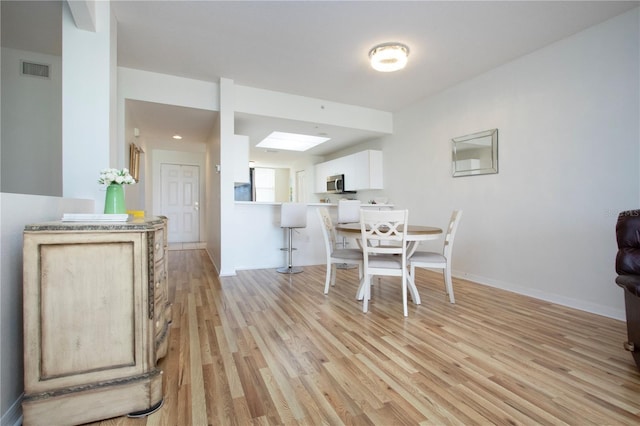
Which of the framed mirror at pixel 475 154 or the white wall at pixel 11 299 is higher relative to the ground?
the framed mirror at pixel 475 154

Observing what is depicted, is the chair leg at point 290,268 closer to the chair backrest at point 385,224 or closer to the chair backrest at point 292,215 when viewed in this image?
the chair backrest at point 292,215

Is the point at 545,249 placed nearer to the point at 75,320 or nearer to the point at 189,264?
the point at 75,320

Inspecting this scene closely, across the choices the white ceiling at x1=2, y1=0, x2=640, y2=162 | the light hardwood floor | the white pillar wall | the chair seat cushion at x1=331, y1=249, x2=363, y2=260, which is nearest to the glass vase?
the white pillar wall

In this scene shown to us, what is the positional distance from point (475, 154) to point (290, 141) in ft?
12.1

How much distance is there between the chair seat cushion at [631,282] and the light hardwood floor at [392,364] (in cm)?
48

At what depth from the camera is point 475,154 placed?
3.78m

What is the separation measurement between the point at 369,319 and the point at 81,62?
9.91 feet

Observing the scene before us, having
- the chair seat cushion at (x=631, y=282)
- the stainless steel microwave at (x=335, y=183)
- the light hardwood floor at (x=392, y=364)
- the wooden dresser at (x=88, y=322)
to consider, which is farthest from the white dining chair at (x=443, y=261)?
the stainless steel microwave at (x=335, y=183)

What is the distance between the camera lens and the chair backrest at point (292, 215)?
416cm

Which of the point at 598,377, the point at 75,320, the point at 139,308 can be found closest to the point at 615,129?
the point at 598,377

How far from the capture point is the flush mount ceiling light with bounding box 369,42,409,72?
3.04 m

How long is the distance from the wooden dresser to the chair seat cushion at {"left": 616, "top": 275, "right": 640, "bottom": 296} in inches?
94.4

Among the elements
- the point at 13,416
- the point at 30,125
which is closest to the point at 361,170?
the point at 30,125

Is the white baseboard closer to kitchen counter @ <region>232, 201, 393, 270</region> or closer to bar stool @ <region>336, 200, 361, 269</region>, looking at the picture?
kitchen counter @ <region>232, 201, 393, 270</region>
